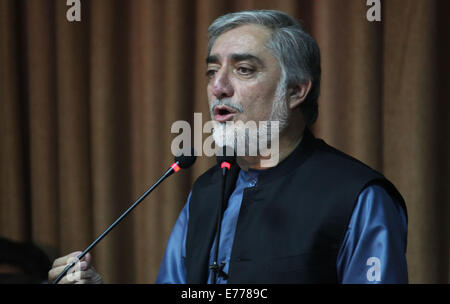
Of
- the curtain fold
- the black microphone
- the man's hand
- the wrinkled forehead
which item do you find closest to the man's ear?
the wrinkled forehead

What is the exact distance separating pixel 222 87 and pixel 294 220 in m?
0.41

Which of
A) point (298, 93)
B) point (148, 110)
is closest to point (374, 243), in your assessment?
point (298, 93)

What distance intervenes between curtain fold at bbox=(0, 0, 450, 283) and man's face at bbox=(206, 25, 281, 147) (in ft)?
2.09

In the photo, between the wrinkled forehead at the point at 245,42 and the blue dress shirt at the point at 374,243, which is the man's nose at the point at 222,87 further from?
the blue dress shirt at the point at 374,243

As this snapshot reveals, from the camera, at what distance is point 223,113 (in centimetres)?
135

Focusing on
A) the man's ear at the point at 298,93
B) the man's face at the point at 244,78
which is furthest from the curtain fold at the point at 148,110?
the man's face at the point at 244,78

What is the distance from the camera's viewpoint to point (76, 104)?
7.42ft

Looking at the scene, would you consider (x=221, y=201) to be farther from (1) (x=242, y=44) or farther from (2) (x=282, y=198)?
(1) (x=242, y=44)

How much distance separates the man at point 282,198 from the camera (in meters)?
1.18

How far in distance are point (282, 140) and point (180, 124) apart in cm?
82

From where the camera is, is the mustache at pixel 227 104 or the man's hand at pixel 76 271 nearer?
the man's hand at pixel 76 271
